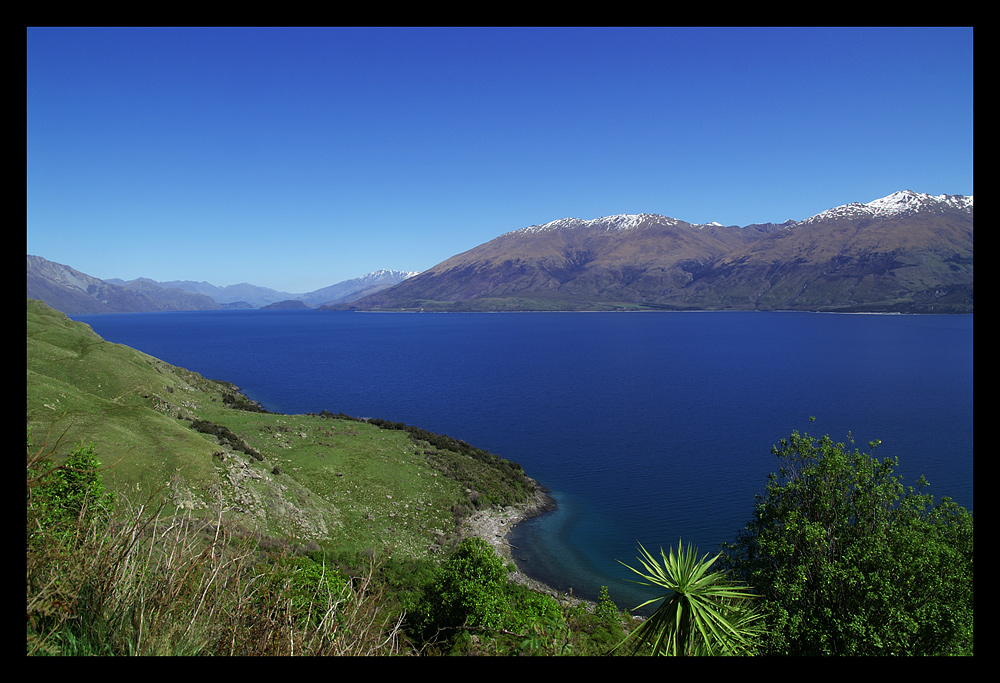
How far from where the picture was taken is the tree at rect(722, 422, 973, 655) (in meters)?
13.9

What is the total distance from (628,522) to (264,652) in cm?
3845

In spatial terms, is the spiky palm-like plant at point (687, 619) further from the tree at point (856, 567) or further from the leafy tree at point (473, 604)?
the leafy tree at point (473, 604)

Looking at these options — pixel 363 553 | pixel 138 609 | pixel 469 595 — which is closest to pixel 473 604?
pixel 469 595

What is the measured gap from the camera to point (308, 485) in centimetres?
3588

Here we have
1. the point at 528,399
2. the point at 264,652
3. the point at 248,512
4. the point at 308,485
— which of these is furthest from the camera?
the point at 528,399

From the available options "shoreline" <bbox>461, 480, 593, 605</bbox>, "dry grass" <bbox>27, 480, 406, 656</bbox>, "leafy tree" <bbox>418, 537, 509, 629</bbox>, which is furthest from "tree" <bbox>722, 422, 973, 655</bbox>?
"shoreline" <bbox>461, 480, 593, 605</bbox>

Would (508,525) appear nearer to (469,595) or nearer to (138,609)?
(469,595)

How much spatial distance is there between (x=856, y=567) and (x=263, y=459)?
3451 cm

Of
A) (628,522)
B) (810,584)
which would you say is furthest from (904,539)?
(628,522)

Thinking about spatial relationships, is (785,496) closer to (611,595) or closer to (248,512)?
(611,595)

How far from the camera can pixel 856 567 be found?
15180 millimetres

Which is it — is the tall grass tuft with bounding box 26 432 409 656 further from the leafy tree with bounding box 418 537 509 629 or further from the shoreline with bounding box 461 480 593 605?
the shoreline with bounding box 461 480 593 605

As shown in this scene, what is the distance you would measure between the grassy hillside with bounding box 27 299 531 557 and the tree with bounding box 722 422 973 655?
709 inches
